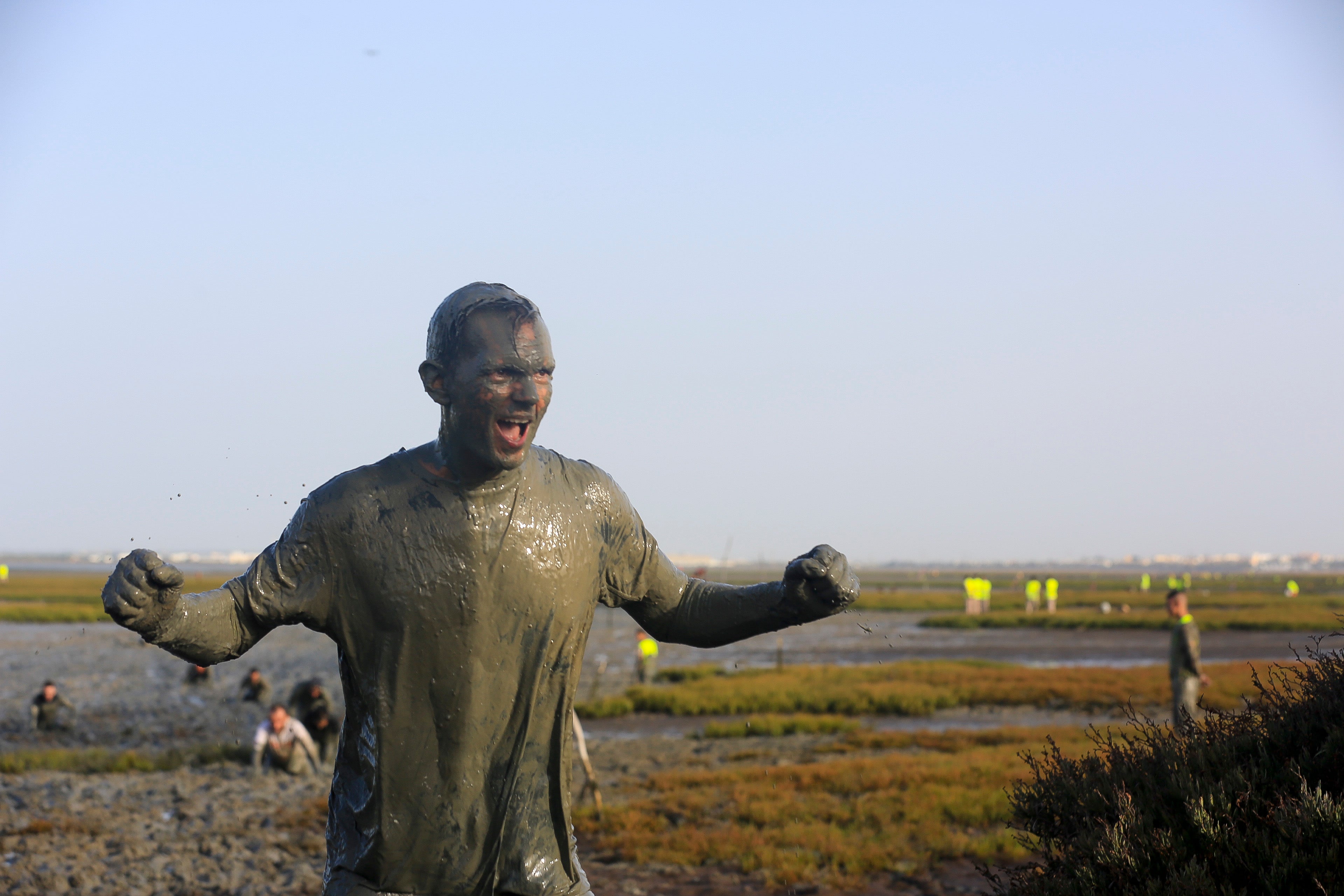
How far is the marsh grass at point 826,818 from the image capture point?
36.4ft

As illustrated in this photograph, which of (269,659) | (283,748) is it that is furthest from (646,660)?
(269,659)

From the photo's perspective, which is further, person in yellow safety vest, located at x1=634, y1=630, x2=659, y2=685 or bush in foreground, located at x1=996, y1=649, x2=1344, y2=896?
person in yellow safety vest, located at x1=634, y1=630, x2=659, y2=685

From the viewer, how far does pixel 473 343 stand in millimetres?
2703

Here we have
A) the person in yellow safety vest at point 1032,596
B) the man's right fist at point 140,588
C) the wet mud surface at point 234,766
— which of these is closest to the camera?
A: the man's right fist at point 140,588

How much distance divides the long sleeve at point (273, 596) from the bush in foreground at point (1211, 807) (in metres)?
3.34

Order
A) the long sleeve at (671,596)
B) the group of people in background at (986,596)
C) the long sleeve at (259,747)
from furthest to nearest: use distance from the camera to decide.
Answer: the group of people in background at (986,596) → the long sleeve at (259,747) → the long sleeve at (671,596)

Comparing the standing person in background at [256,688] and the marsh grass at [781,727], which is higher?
the standing person in background at [256,688]

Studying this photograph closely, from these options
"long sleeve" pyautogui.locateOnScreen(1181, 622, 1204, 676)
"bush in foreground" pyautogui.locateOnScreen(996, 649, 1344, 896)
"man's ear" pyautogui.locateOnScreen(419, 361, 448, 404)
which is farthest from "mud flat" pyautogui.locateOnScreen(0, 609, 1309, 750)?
"man's ear" pyautogui.locateOnScreen(419, 361, 448, 404)

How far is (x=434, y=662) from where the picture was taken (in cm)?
273

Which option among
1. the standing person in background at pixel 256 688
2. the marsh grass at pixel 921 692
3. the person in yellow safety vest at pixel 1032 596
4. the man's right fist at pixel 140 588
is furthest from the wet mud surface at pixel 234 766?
the person in yellow safety vest at pixel 1032 596

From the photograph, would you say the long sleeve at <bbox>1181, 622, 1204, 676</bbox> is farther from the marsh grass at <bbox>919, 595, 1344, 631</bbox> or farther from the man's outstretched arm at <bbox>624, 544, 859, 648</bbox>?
the marsh grass at <bbox>919, 595, 1344, 631</bbox>

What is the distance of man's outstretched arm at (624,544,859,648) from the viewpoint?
111 inches

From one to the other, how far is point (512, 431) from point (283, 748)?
48.5ft

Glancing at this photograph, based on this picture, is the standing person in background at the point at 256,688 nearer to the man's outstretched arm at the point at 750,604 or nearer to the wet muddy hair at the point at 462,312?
the man's outstretched arm at the point at 750,604
